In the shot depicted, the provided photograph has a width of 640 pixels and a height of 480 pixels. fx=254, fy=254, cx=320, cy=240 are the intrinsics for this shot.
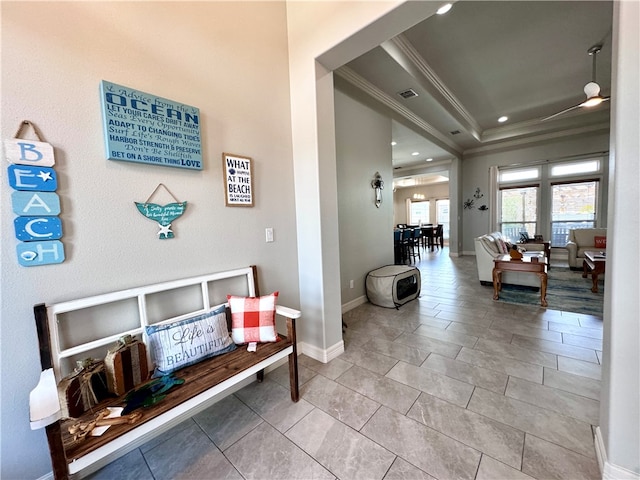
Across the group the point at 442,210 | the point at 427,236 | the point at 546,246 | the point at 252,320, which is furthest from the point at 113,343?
the point at 442,210

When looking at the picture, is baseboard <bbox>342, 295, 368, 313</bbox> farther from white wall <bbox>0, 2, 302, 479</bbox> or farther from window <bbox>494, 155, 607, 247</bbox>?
window <bbox>494, 155, 607, 247</bbox>

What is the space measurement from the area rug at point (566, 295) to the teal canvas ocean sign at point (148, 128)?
4.31 meters

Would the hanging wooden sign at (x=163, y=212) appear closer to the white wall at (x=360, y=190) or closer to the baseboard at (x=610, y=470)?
the white wall at (x=360, y=190)

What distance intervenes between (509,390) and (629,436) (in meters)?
0.74

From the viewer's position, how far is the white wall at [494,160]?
585cm

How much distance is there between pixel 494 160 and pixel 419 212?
562cm

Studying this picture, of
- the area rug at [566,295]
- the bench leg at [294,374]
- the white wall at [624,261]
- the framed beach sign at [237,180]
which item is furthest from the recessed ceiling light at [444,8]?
the area rug at [566,295]

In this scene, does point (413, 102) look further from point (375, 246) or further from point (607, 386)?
point (607, 386)

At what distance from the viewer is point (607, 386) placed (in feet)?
3.92

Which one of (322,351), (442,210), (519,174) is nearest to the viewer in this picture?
(322,351)

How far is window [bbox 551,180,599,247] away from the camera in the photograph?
603 centimetres

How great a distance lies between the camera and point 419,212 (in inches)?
497

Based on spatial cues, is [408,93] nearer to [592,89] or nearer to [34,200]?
[592,89]

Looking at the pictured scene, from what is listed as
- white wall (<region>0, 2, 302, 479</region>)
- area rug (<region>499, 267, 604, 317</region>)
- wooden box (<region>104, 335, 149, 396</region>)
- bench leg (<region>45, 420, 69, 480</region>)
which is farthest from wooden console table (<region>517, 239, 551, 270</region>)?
bench leg (<region>45, 420, 69, 480</region>)
